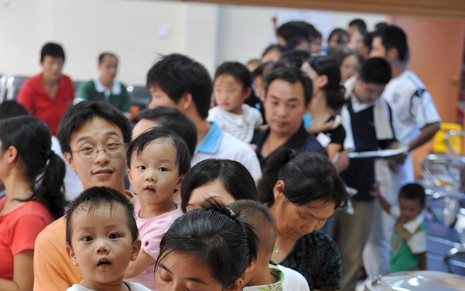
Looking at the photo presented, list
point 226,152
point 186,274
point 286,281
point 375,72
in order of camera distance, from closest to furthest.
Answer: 1. point 186,274
2. point 286,281
3. point 226,152
4. point 375,72

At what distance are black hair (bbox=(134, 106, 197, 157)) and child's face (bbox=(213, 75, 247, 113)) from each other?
1145 millimetres

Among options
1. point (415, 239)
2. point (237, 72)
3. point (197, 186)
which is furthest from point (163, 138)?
point (415, 239)

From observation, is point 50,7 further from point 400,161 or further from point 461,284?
point 461,284

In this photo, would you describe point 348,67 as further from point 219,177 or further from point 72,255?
point 72,255

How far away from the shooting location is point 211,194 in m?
2.09

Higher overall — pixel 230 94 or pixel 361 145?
pixel 230 94

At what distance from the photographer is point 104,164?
2406 mm

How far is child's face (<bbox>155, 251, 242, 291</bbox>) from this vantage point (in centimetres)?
153

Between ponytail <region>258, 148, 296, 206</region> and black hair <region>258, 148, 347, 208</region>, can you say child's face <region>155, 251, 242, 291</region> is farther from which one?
ponytail <region>258, 148, 296, 206</region>

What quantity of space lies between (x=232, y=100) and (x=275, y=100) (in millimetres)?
548

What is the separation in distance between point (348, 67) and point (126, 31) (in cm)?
537

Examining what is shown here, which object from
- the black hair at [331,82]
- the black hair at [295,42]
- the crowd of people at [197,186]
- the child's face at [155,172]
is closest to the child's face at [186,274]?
the crowd of people at [197,186]

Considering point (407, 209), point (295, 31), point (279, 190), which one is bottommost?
point (407, 209)

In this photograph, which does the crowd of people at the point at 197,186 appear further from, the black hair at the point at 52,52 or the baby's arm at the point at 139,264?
the black hair at the point at 52,52
